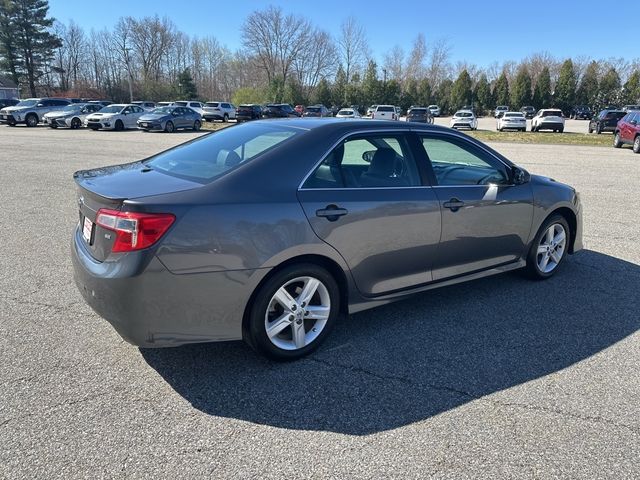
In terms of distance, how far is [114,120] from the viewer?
2912cm

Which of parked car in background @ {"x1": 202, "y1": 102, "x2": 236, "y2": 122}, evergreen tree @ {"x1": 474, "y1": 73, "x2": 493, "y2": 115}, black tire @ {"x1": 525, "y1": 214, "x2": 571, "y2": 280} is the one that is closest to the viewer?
black tire @ {"x1": 525, "y1": 214, "x2": 571, "y2": 280}

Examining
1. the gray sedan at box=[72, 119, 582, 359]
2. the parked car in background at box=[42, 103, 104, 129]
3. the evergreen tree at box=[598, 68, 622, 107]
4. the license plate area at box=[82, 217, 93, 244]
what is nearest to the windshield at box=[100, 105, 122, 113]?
the parked car in background at box=[42, 103, 104, 129]

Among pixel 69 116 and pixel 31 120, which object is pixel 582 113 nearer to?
pixel 69 116

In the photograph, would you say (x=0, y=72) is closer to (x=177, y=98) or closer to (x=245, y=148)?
(x=177, y=98)

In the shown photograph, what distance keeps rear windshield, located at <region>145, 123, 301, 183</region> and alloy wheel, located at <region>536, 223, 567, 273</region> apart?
9.54ft

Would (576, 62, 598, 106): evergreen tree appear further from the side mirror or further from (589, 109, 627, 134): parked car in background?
A: the side mirror

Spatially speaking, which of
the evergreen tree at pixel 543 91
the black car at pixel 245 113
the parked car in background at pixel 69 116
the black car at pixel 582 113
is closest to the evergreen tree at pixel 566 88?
the evergreen tree at pixel 543 91

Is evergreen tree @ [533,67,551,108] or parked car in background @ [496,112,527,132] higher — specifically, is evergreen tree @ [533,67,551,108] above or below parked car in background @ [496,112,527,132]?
above

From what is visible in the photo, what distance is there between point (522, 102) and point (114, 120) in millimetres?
63986

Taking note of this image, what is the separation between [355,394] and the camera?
2891 mm

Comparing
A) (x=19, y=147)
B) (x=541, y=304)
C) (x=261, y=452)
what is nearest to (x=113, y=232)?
(x=261, y=452)

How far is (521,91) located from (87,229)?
79.8 metres

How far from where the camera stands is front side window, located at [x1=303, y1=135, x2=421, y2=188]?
3312 mm

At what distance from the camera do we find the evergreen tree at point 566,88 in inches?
2817
